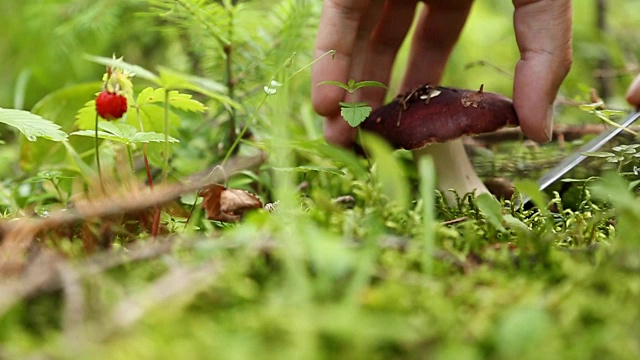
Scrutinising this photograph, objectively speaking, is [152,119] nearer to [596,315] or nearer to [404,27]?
[404,27]

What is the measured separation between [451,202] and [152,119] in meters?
0.70

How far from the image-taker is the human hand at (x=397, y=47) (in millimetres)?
1270

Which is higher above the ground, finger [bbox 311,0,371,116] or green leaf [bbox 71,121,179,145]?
finger [bbox 311,0,371,116]

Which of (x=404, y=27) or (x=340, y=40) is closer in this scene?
(x=340, y=40)

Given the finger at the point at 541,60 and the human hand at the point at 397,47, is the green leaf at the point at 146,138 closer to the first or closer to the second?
the human hand at the point at 397,47

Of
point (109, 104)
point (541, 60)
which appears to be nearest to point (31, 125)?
point (109, 104)

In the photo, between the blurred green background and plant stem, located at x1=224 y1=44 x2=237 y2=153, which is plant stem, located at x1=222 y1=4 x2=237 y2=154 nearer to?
plant stem, located at x1=224 y1=44 x2=237 y2=153

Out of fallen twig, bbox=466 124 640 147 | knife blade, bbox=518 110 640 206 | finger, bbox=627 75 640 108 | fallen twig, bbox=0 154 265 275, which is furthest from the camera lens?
fallen twig, bbox=466 124 640 147

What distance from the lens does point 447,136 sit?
48.0 inches

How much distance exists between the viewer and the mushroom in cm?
122

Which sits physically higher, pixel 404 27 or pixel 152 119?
pixel 404 27

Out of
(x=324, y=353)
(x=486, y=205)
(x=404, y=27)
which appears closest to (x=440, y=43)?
(x=404, y=27)

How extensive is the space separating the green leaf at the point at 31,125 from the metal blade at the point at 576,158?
3.29ft

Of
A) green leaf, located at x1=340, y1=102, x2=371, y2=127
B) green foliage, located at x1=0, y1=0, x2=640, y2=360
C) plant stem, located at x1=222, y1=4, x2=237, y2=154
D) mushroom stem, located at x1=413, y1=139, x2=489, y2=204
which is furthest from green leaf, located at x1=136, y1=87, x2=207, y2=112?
mushroom stem, located at x1=413, y1=139, x2=489, y2=204
